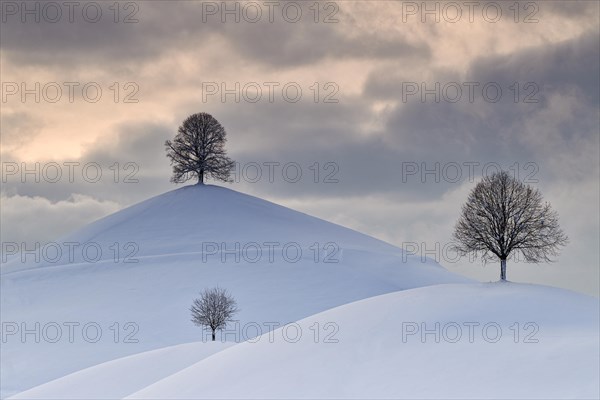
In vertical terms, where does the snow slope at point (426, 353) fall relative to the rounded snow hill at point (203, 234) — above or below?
below

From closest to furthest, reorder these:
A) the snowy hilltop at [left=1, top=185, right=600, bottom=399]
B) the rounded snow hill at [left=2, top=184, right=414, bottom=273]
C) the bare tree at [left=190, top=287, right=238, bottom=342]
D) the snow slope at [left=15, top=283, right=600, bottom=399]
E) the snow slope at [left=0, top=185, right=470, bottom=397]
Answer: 1. the snow slope at [left=15, top=283, right=600, bottom=399]
2. the snowy hilltop at [left=1, top=185, right=600, bottom=399]
3. the bare tree at [left=190, top=287, right=238, bottom=342]
4. the snow slope at [left=0, top=185, right=470, bottom=397]
5. the rounded snow hill at [left=2, top=184, right=414, bottom=273]

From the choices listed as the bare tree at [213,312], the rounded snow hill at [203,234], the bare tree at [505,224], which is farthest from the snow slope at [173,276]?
the bare tree at [505,224]

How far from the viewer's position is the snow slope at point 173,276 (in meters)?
68.1

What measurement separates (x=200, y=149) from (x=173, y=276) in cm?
2168

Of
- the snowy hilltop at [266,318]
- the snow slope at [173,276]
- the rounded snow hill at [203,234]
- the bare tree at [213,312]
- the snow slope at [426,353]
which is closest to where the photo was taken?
the snow slope at [426,353]

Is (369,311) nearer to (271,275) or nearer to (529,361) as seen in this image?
(529,361)

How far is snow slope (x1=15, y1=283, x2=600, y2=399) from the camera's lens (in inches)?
1165

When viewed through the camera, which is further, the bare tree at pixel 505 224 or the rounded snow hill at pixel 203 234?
the rounded snow hill at pixel 203 234

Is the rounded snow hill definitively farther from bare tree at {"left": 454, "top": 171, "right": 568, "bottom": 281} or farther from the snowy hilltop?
bare tree at {"left": 454, "top": 171, "right": 568, "bottom": 281}

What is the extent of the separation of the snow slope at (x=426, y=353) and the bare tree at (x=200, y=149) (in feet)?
187

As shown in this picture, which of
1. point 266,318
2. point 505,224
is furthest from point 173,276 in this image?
point 505,224

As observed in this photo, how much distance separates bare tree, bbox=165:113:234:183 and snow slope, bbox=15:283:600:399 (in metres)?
56.9

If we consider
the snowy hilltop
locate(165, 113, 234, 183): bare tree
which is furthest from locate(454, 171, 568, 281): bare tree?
locate(165, 113, 234, 183): bare tree

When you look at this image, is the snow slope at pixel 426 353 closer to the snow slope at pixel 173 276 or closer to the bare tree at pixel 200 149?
the snow slope at pixel 173 276
